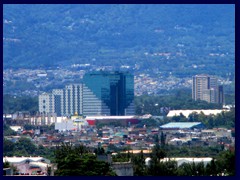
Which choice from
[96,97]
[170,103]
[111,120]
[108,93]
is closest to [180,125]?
[170,103]

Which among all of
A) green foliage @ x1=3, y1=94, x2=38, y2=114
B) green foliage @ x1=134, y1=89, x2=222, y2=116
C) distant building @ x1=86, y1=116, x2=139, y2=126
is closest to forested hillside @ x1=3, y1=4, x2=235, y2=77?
green foliage @ x1=134, y1=89, x2=222, y2=116

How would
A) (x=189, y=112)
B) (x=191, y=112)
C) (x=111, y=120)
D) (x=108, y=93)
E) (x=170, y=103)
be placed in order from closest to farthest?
(x=189, y=112), (x=191, y=112), (x=170, y=103), (x=111, y=120), (x=108, y=93)

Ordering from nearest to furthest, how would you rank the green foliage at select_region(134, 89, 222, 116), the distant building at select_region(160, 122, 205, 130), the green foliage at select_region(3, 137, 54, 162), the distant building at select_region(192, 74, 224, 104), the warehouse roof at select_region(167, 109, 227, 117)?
the green foliage at select_region(3, 137, 54, 162) → the distant building at select_region(160, 122, 205, 130) → the warehouse roof at select_region(167, 109, 227, 117) → the green foliage at select_region(134, 89, 222, 116) → the distant building at select_region(192, 74, 224, 104)

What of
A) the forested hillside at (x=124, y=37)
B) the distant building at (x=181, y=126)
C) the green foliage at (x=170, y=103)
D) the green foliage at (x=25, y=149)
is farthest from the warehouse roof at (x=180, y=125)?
the green foliage at (x=25, y=149)

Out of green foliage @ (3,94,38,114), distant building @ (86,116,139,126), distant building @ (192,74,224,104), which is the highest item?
distant building @ (192,74,224,104)

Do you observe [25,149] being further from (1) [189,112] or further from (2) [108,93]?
(1) [189,112]

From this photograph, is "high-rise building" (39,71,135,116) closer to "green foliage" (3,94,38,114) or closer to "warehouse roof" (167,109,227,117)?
"green foliage" (3,94,38,114)

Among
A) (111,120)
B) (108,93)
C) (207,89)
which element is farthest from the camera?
(108,93)
